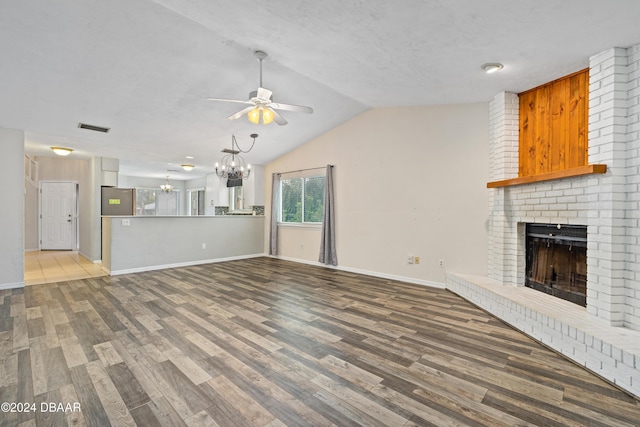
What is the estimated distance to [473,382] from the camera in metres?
2.05

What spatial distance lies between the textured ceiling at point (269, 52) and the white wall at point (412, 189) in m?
0.42

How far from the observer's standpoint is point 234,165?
5629mm

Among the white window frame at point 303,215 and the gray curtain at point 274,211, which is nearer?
the white window frame at point 303,215

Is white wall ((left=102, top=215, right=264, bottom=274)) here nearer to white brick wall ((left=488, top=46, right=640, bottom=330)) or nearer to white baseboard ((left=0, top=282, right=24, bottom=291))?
white baseboard ((left=0, top=282, right=24, bottom=291))

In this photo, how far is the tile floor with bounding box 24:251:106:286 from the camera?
5.12m

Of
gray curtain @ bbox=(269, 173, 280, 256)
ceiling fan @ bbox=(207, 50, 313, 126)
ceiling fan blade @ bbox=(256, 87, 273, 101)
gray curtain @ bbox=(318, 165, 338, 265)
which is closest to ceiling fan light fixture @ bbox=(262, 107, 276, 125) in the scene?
ceiling fan @ bbox=(207, 50, 313, 126)

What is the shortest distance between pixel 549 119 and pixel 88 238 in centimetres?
927

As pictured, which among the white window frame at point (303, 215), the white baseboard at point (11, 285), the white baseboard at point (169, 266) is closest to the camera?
the white baseboard at point (11, 285)

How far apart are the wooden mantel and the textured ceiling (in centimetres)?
110

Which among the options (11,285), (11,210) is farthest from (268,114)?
(11,285)

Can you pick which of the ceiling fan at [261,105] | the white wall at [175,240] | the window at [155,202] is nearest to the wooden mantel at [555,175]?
the ceiling fan at [261,105]

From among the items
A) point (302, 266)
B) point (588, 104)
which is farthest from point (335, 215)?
point (588, 104)

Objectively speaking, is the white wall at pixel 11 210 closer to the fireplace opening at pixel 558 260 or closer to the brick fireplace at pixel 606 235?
the brick fireplace at pixel 606 235

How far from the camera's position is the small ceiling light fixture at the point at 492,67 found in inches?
122
